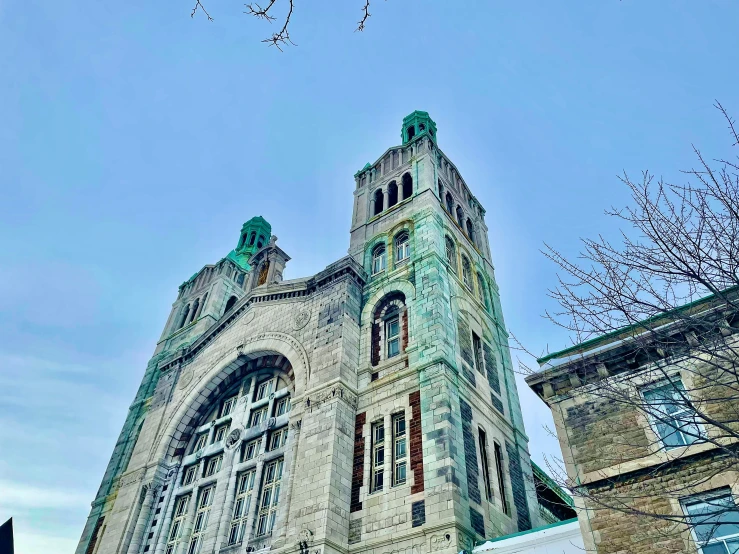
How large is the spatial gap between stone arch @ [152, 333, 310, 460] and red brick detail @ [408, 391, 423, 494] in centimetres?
704

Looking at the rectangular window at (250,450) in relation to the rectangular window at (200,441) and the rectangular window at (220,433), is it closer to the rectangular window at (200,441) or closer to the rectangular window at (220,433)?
the rectangular window at (220,433)

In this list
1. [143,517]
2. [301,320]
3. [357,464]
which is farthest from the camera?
[301,320]

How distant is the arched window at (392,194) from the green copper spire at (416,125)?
5650mm

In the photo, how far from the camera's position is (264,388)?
25375 millimetres

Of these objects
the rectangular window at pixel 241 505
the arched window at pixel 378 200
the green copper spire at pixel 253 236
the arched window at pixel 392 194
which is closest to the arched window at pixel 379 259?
the arched window at pixel 378 200

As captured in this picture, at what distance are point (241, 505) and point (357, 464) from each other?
5.66m

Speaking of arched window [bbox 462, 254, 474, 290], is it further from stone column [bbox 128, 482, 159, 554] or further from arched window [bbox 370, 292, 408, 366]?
stone column [bbox 128, 482, 159, 554]

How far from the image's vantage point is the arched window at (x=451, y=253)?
25766mm

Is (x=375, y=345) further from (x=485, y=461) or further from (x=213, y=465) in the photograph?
(x=213, y=465)

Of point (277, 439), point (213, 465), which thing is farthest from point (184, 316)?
point (277, 439)

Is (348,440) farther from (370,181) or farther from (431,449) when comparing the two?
(370,181)

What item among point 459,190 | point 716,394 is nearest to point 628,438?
point 716,394

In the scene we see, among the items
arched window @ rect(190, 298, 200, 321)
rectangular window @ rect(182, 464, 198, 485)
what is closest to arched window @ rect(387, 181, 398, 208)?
rectangular window @ rect(182, 464, 198, 485)

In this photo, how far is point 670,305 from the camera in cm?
902
